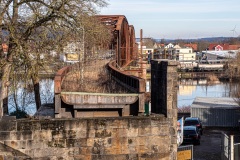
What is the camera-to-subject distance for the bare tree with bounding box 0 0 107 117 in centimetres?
1694

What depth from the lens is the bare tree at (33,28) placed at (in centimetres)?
1694

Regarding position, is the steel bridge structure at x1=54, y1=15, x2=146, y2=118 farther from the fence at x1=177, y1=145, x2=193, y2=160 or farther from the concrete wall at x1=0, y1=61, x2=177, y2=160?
the fence at x1=177, y1=145, x2=193, y2=160

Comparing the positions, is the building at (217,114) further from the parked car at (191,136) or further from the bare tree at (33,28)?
the bare tree at (33,28)

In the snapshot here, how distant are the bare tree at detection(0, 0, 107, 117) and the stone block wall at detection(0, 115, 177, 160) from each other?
4721 mm


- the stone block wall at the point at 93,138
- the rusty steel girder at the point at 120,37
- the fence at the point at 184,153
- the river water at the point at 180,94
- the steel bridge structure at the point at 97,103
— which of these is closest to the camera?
the stone block wall at the point at 93,138

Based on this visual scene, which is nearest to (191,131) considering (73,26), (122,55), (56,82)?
(122,55)

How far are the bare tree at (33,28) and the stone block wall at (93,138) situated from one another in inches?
186

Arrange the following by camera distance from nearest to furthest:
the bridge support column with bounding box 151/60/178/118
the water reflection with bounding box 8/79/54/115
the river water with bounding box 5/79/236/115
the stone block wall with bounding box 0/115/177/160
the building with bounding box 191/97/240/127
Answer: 1. the stone block wall with bounding box 0/115/177/160
2. the bridge support column with bounding box 151/60/178/118
3. the water reflection with bounding box 8/79/54/115
4. the river water with bounding box 5/79/236/115
5. the building with bounding box 191/97/240/127

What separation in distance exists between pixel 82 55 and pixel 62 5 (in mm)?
5995

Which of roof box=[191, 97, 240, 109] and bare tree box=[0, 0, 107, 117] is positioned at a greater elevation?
bare tree box=[0, 0, 107, 117]

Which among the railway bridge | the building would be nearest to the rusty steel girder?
the building

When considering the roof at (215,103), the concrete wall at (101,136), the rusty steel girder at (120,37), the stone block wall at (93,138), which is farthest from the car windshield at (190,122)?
the stone block wall at (93,138)

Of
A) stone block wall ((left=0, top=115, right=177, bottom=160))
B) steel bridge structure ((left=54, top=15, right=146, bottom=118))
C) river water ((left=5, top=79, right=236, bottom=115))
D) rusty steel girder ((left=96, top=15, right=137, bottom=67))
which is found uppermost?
rusty steel girder ((left=96, top=15, right=137, bottom=67))

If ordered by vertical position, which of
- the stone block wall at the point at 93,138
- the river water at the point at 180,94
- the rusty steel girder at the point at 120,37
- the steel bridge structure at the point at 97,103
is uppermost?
the rusty steel girder at the point at 120,37
